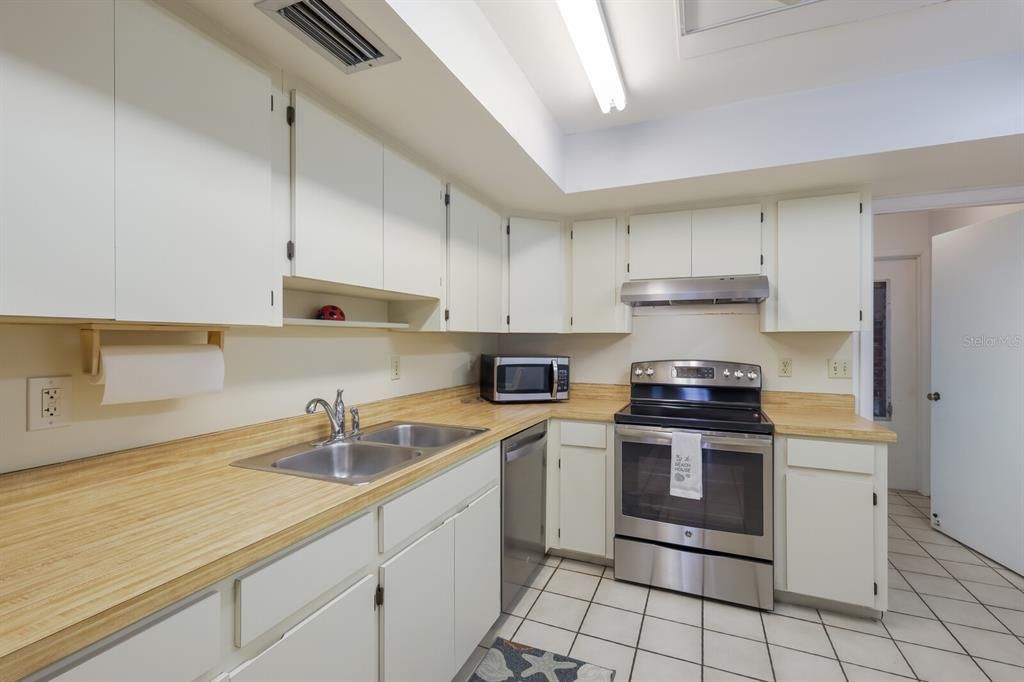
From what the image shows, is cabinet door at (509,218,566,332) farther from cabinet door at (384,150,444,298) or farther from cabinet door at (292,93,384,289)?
cabinet door at (292,93,384,289)

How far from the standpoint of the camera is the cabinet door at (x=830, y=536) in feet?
6.79

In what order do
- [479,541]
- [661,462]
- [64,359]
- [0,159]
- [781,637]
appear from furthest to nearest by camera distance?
[661,462] → [781,637] → [479,541] → [64,359] → [0,159]

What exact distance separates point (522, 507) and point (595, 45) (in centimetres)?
193

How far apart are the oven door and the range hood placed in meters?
0.76

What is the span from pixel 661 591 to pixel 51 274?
2598 mm

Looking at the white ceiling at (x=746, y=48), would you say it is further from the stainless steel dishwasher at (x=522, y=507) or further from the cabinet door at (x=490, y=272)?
the stainless steel dishwasher at (x=522, y=507)

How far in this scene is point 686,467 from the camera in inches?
88.4

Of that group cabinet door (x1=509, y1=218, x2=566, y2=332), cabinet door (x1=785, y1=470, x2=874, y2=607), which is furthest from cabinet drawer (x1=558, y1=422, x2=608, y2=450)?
cabinet door (x1=785, y1=470, x2=874, y2=607)

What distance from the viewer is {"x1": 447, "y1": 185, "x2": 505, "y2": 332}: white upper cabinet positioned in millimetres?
2359

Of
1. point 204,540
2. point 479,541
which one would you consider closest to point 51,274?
point 204,540

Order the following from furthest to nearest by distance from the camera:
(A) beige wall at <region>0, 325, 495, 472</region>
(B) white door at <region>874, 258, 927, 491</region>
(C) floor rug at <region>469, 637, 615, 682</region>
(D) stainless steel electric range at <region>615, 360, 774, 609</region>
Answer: (B) white door at <region>874, 258, 927, 491</region> → (D) stainless steel electric range at <region>615, 360, 774, 609</region> → (C) floor rug at <region>469, 637, 615, 682</region> → (A) beige wall at <region>0, 325, 495, 472</region>

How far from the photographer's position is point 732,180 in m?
2.36

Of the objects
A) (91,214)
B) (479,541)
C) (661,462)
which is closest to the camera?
(91,214)

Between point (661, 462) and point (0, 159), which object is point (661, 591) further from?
point (0, 159)
